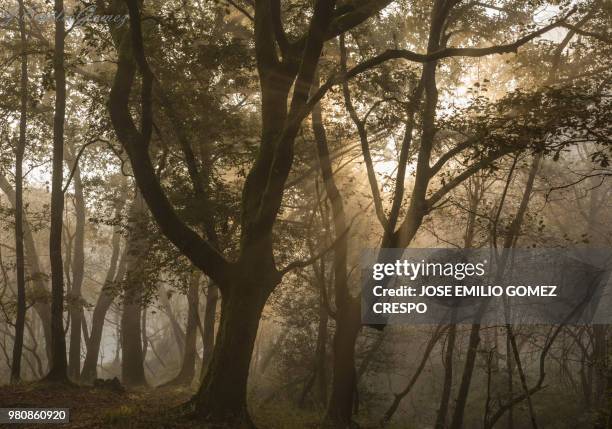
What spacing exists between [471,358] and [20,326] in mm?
12863

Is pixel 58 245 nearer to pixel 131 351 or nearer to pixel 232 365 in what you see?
pixel 232 365

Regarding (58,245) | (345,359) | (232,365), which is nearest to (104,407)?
(232,365)

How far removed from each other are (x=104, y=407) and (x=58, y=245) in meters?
5.01

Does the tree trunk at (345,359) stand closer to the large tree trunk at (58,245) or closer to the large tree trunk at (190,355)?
the large tree trunk at (58,245)

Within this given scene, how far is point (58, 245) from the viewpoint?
51.4 ft

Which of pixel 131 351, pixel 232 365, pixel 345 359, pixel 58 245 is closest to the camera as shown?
pixel 232 365

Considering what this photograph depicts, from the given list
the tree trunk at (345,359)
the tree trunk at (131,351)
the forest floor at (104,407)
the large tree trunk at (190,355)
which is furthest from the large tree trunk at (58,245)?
the tree trunk at (131,351)

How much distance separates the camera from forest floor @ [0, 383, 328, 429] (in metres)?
9.82

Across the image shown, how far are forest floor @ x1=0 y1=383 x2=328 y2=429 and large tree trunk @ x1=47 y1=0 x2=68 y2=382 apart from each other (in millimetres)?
727

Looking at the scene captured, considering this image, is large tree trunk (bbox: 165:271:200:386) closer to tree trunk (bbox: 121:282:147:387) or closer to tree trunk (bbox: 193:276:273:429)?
tree trunk (bbox: 121:282:147:387)

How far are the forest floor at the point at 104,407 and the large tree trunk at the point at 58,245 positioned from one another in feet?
2.39

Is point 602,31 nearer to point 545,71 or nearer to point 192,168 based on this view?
point 545,71

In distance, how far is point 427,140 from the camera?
12.3 meters

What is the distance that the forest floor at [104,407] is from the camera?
386 inches
